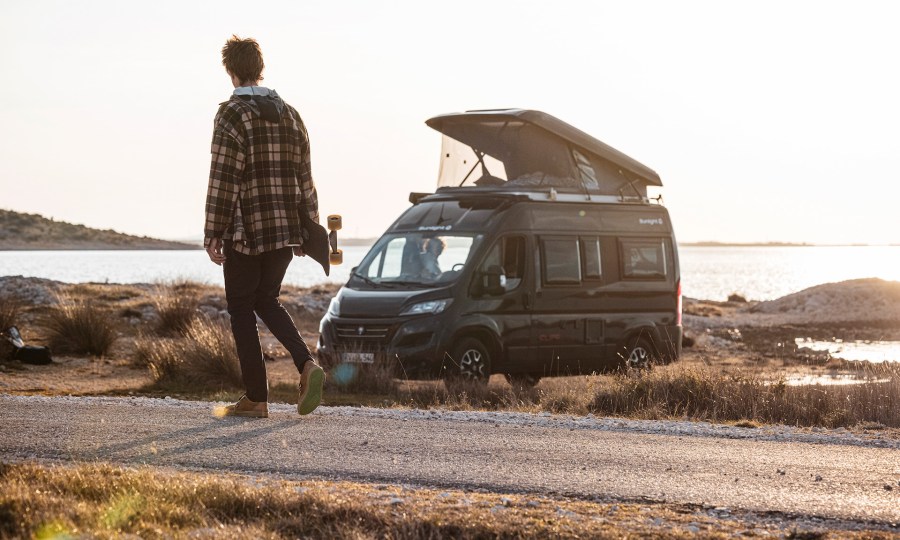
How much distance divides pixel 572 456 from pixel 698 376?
16.0 ft

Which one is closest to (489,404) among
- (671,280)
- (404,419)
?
(404,419)

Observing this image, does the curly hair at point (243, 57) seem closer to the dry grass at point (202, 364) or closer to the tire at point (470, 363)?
the tire at point (470, 363)

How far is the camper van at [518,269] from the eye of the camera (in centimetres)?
1423

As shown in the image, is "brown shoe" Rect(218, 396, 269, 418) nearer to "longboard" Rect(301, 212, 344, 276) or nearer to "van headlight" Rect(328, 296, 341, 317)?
"longboard" Rect(301, 212, 344, 276)

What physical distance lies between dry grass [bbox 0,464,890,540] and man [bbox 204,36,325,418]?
2.36m

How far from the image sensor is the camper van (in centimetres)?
1423

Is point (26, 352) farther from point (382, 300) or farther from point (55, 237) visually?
point (55, 237)

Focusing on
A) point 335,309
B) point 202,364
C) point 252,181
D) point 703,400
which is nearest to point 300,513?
point 252,181

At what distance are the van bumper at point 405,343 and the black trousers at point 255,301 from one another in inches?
200

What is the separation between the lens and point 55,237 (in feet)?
430

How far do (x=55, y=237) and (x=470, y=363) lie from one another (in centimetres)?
12389

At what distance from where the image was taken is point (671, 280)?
16.8 meters

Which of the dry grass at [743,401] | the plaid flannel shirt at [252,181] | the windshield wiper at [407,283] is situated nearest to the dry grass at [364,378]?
the windshield wiper at [407,283]

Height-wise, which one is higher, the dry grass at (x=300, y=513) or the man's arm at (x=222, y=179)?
the man's arm at (x=222, y=179)
